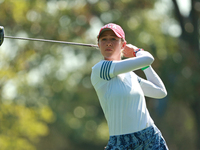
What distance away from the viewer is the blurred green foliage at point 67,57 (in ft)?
54.4

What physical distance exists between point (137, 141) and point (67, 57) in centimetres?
1717

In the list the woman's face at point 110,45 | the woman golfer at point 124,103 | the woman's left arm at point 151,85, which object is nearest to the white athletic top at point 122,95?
the woman golfer at point 124,103

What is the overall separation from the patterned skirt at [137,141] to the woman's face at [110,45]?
0.72m

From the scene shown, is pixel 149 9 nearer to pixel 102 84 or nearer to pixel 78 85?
pixel 78 85

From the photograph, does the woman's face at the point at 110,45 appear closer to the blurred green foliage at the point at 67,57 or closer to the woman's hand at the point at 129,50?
the woman's hand at the point at 129,50

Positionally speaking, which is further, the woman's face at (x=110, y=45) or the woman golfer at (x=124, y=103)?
the woman's face at (x=110, y=45)

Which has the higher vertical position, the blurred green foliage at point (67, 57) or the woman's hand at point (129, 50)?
the blurred green foliage at point (67, 57)

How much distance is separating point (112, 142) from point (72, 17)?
1579cm

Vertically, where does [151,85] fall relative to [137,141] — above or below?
above

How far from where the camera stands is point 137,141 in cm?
389

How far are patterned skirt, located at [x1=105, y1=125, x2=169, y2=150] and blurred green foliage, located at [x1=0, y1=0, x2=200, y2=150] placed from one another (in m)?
12.2

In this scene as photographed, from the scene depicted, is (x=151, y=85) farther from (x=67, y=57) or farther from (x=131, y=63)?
(x=67, y=57)

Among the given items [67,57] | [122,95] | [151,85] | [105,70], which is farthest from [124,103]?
[67,57]

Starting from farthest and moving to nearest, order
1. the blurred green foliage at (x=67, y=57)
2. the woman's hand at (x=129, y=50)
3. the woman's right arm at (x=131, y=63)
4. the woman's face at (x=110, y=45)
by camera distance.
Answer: the blurred green foliage at (x=67, y=57), the woman's hand at (x=129, y=50), the woman's face at (x=110, y=45), the woman's right arm at (x=131, y=63)
